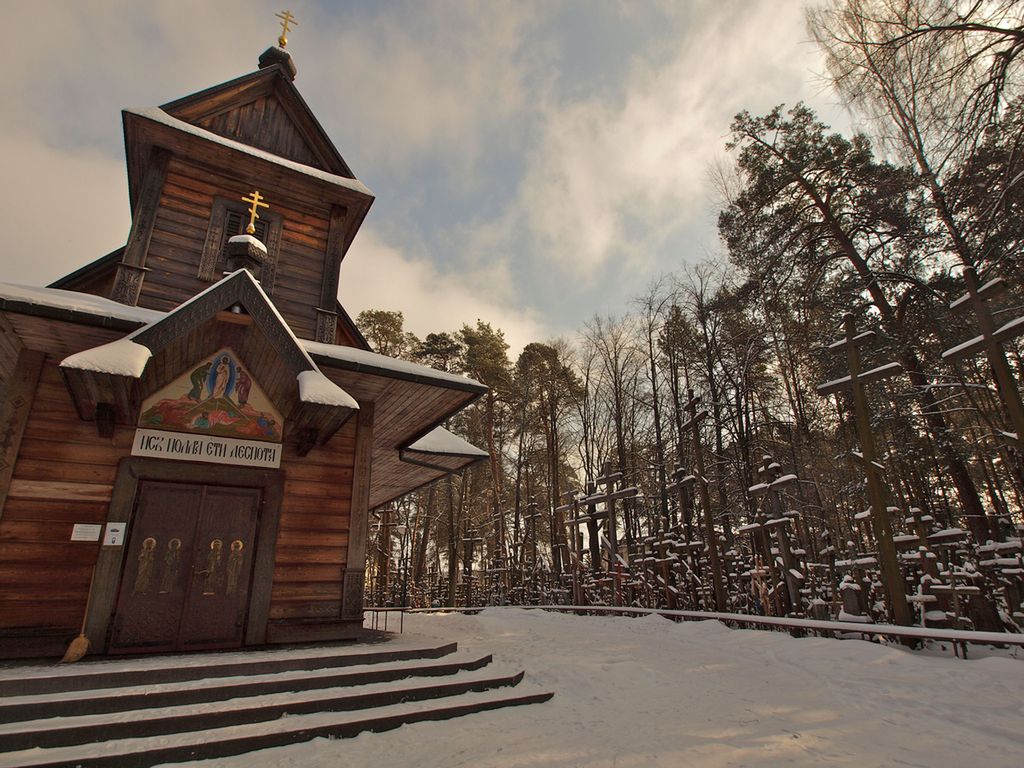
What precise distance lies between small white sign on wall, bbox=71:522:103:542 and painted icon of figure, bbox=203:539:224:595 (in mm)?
1168

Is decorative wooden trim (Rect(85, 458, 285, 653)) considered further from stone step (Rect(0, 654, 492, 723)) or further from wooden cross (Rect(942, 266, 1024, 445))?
wooden cross (Rect(942, 266, 1024, 445))

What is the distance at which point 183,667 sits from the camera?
468 cm

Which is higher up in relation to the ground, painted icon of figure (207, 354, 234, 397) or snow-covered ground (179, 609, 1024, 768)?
painted icon of figure (207, 354, 234, 397)

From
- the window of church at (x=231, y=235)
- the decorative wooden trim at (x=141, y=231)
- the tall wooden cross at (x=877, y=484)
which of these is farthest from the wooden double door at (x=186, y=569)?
the tall wooden cross at (x=877, y=484)

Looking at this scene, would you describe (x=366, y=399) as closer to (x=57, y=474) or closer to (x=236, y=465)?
(x=236, y=465)

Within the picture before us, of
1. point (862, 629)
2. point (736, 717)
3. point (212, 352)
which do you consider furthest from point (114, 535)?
point (862, 629)

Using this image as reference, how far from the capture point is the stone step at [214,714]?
3582 millimetres

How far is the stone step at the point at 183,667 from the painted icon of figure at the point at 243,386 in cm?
307

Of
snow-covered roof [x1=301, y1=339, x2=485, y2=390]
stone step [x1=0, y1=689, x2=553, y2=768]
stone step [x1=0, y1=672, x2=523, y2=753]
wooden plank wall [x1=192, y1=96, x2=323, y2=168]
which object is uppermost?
wooden plank wall [x1=192, y1=96, x2=323, y2=168]

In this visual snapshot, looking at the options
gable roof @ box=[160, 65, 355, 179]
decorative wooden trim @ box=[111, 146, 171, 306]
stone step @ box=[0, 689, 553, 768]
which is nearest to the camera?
stone step @ box=[0, 689, 553, 768]

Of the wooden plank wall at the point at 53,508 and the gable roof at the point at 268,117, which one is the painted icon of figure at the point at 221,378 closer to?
the wooden plank wall at the point at 53,508

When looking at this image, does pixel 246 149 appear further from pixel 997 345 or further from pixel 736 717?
pixel 997 345

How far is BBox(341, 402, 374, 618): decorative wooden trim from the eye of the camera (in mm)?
6758

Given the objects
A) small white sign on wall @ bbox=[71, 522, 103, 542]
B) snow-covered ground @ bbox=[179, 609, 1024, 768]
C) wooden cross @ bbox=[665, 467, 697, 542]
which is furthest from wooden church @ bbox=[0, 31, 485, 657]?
wooden cross @ bbox=[665, 467, 697, 542]
